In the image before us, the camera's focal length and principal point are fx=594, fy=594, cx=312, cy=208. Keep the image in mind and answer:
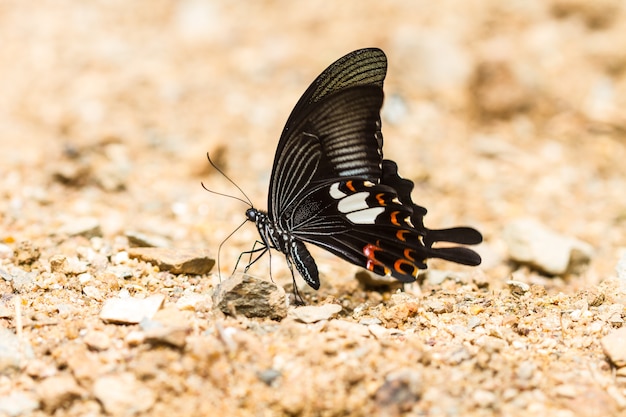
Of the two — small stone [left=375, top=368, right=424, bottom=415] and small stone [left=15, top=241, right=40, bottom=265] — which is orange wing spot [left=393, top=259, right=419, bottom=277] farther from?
small stone [left=15, top=241, right=40, bottom=265]

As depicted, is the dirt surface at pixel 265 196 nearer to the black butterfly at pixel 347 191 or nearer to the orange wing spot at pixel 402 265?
the orange wing spot at pixel 402 265

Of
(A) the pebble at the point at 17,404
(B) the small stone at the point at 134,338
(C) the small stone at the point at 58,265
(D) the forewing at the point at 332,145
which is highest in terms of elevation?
(D) the forewing at the point at 332,145

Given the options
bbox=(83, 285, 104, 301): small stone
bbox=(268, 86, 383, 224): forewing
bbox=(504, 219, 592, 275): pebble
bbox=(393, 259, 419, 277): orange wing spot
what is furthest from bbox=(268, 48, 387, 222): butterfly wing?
bbox=(504, 219, 592, 275): pebble

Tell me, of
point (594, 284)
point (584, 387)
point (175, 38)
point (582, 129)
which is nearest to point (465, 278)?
point (594, 284)

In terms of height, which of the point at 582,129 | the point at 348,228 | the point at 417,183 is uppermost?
the point at 582,129

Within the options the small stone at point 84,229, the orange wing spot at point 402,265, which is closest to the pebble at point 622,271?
the orange wing spot at point 402,265

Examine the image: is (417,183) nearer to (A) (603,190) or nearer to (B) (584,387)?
(A) (603,190)
